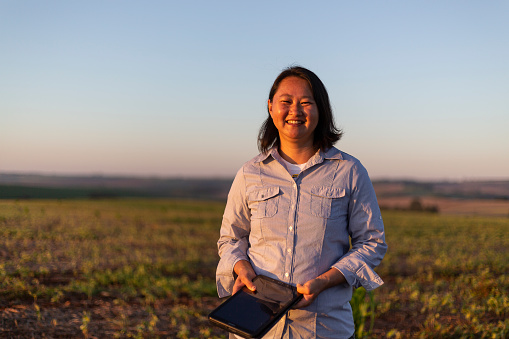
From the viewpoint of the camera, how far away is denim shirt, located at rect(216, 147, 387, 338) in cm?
180

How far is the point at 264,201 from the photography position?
1.92 meters

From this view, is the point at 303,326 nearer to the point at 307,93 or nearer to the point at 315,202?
the point at 315,202

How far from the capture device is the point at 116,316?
178 inches

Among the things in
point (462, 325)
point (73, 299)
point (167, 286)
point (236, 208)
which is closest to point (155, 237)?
point (167, 286)

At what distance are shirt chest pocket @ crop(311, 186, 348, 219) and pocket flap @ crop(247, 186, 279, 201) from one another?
0.60 feet

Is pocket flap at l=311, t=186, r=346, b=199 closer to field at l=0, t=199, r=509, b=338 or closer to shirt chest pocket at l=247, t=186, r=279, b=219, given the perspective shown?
shirt chest pocket at l=247, t=186, r=279, b=219

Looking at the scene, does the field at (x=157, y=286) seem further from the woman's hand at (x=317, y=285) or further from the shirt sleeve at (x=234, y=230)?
the woman's hand at (x=317, y=285)

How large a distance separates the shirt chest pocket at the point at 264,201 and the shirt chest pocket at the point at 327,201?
0.60 feet

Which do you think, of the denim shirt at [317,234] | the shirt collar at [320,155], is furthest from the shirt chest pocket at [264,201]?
the shirt collar at [320,155]

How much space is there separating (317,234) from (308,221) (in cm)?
7

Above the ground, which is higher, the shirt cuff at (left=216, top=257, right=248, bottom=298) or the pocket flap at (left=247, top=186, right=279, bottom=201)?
the pocket flap at (left=247, top=186, right=279, bottom=201)

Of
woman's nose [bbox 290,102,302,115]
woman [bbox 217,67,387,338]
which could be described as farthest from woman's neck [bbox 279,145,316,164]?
woman's nose [bbox 290,102,302,115]

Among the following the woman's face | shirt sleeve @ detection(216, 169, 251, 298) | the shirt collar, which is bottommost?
shirt sleeve @ detection(216, 169, 251, 298)

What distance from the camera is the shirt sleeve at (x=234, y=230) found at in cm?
200
